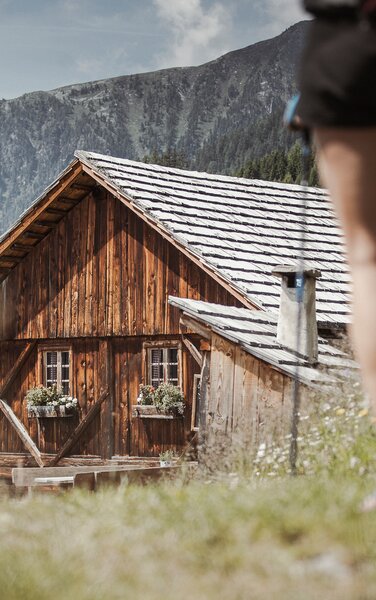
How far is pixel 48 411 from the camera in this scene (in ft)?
53.7

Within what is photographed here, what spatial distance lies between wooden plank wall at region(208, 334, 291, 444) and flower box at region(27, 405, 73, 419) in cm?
537

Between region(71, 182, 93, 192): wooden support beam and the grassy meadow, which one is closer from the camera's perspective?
the grassy meadow

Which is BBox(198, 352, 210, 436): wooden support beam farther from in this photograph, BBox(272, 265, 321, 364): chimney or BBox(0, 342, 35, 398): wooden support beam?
BBox(0, 342, 35, 398): wooden support beam

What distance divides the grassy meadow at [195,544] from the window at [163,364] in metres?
10.5

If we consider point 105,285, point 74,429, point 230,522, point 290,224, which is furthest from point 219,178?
point 230,522

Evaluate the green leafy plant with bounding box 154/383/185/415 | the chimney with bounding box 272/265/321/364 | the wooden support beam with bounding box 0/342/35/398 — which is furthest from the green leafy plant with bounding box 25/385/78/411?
the chimney with bounding box 272/265/321/364

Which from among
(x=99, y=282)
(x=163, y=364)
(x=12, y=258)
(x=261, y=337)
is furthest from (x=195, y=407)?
(x=12, y=258)

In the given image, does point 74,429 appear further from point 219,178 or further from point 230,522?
point 230,522

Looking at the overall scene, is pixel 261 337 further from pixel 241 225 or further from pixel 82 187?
pixel 82 187

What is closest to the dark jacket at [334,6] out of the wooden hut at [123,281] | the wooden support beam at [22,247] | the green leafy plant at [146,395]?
the wooden hut at [123,281]

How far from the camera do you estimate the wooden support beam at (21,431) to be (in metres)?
16.7

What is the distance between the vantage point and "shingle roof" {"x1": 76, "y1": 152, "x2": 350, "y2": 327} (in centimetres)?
1402

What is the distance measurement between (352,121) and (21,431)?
14.4m

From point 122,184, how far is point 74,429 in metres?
3.90
